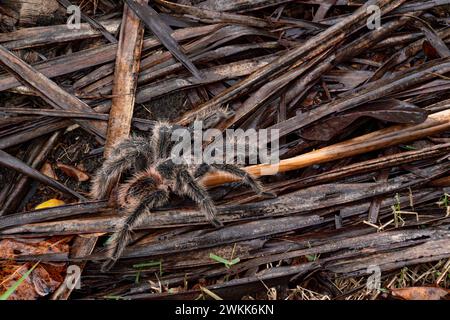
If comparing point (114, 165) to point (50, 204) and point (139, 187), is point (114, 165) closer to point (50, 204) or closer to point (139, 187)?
point (139, 187)

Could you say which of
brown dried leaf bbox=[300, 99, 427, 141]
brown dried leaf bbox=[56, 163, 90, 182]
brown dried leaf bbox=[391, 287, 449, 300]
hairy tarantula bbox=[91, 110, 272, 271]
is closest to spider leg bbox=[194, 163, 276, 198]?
hairy tarantula bbox=[91, 110, 272, 271]

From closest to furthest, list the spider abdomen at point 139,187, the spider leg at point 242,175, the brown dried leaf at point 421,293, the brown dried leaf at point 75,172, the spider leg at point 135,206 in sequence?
the brown dried leaf at point 421,293 → the spider leg at point 135,206 → the spider leg at point 242,175 → the spider abdomen at point 139,187 → the brown dried leaf at point 75,172

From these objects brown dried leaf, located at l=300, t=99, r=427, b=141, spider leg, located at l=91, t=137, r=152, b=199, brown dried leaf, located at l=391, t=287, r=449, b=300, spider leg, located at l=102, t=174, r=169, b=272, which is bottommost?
brown dried leaf, located at l=391, t=287, r=449, b=300

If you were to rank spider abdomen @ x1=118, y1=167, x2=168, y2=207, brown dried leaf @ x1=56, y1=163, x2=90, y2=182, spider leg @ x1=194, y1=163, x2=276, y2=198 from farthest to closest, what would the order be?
brown dried leaf @ x1=56, y1=163, x2=90, y2=182, spider abdomen @ x1=118, y1=167, x2=168, y2=207, spider leg @ x1=194, y1=163, x2=276, y2=198

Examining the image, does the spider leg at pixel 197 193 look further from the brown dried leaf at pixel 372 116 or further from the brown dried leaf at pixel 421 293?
the brown dried leaf at pixel 421 293

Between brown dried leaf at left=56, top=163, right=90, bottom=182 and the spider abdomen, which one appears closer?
the spider abdomen

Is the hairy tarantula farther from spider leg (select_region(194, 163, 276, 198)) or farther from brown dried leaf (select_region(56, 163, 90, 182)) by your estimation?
brown dried leaf (select_region(56, 163, 90, 182))

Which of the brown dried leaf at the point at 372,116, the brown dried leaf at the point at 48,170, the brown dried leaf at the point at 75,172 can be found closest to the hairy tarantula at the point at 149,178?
the brown dried leaf at the point at 75,172

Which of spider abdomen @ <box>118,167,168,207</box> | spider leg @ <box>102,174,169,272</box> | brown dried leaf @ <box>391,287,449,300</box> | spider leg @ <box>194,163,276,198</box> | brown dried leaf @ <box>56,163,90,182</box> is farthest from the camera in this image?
brown dried leaf @ <box>56,163,90,182</box>
